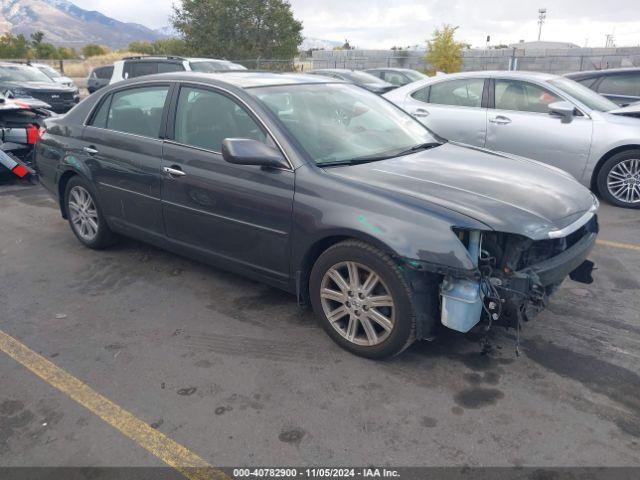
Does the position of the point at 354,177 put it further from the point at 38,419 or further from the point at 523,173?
the point at 38,419

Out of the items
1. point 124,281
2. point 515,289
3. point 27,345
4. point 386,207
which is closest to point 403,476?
point 515,289

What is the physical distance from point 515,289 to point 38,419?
8.47ft

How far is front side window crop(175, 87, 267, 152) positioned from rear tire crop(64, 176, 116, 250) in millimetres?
1332

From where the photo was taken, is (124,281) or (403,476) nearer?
(403,476)

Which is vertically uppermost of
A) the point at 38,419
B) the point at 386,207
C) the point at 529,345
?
the point at 386,207

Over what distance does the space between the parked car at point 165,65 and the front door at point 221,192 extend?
784 cm

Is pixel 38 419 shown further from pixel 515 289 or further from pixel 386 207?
pixel 515 289

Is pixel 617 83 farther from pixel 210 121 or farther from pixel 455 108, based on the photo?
pixel 210 121

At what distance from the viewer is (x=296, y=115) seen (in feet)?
12.8

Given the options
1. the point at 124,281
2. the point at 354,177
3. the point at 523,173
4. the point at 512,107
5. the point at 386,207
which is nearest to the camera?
the point at 386,207

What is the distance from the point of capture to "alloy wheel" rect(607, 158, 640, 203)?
6.61 m

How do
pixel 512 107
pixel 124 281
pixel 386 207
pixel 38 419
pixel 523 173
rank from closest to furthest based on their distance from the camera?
1. pixel 38 419
2. pixel 386 207
3. pixel 523 173
4. pixel 124 281
5. pixel 512 107

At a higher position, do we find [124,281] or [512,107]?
[512,107]

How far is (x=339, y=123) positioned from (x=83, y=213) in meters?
2.74
